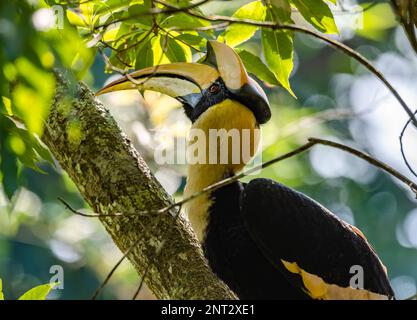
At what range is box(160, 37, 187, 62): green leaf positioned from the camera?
Result: 9.11 ft

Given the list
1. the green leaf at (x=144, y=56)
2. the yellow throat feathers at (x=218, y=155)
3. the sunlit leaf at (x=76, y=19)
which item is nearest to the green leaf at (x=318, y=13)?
the green leaf at (x=144, y=56)

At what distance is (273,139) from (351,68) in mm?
5765

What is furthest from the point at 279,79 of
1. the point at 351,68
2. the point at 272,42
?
the point at 351,68

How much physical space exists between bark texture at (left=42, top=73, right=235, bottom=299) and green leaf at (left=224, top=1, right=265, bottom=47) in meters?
0.51

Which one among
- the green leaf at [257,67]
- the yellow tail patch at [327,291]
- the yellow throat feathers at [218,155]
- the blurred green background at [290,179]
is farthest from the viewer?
the blurred green background at [290,179]

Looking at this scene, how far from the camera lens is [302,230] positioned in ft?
9.83

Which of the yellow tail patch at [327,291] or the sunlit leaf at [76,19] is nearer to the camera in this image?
the sunlit leaf at [76,19]

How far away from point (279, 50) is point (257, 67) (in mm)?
209

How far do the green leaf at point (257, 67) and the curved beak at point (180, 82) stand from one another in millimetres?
325

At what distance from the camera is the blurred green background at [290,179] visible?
564cm

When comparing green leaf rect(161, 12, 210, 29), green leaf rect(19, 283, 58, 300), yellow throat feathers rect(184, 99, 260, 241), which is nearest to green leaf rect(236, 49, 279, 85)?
green leaf rect(161, 12, 210, 29)

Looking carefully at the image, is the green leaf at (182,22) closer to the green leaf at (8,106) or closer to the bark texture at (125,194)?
the bark texture at (125,194)

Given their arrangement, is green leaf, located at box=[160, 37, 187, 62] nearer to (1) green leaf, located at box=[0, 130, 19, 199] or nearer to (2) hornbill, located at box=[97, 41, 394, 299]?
(2) hornbill, located at box=[97, 41, 394, 299]

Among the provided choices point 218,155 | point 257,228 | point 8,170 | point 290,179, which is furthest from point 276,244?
point 290,179
